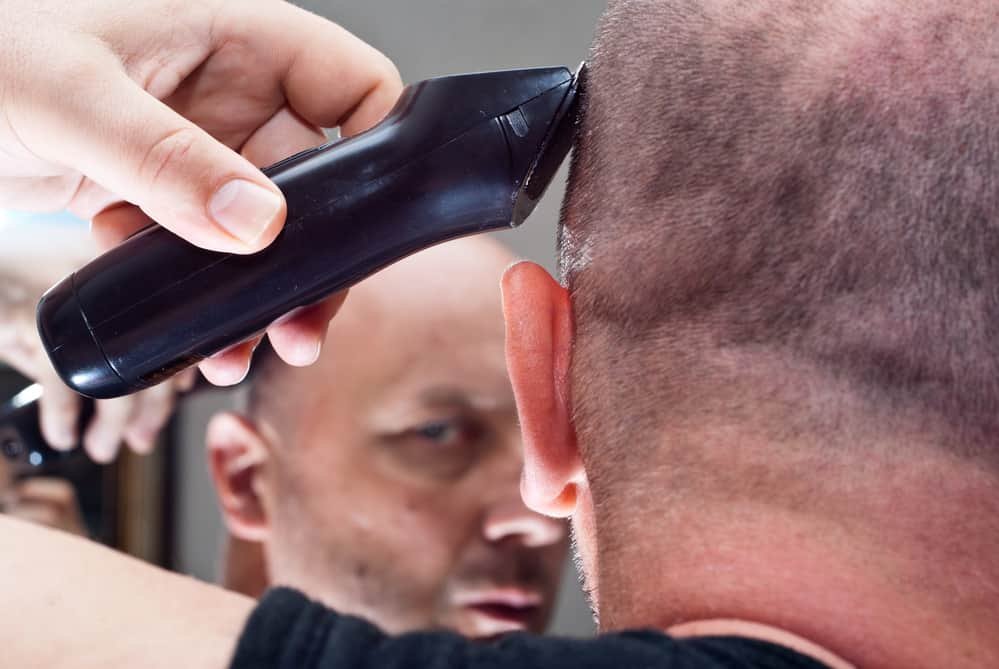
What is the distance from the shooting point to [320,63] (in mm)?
854

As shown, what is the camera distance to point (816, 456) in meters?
0.49

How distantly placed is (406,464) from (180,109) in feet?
2.00

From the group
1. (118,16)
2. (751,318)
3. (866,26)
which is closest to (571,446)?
(751,318)

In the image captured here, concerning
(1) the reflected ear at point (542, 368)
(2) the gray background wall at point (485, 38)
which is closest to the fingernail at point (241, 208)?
(1) the reflected ear at point (542, 368)

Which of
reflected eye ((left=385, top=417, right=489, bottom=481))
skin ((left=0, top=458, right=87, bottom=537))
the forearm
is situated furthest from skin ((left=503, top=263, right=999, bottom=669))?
skin ((left=0, top=458, right=87, bottom=537))

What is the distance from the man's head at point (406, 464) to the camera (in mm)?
1336

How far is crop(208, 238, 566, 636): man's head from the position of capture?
1336mm

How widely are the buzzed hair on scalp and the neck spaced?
3 centimetres

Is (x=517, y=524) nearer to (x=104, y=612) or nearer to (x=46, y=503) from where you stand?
(x=46, y=503)

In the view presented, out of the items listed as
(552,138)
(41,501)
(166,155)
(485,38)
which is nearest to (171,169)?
(166,155)

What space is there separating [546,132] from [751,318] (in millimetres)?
219

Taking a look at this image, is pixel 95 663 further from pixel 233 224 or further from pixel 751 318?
pixel 751 318

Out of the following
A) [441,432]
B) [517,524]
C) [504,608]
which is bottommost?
[504,608]

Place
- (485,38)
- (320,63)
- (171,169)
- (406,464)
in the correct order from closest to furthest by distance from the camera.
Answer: (171,169) < (320,63) < (406,464) < (485,38)
